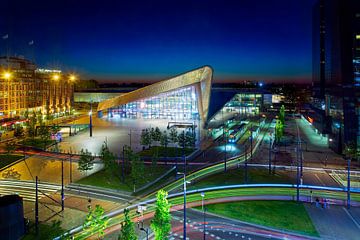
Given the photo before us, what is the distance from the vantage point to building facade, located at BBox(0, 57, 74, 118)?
72312 millimetres

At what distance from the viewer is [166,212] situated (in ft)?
53.5

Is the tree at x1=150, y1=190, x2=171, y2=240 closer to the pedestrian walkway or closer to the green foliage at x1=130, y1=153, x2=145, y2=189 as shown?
the pedestrian walkway

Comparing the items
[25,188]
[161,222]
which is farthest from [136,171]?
[161,222]

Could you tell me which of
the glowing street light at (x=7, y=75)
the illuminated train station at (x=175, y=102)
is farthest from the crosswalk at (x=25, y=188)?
the glowing street light at (x=7, y=75)

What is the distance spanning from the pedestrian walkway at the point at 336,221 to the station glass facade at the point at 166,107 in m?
51.8

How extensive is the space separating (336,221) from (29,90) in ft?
259

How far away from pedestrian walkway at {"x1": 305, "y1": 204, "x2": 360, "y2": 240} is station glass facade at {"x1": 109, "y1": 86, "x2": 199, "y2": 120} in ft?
170

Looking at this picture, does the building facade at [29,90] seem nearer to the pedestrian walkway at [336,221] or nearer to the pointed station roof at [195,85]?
the pointed station roof at [195,85]

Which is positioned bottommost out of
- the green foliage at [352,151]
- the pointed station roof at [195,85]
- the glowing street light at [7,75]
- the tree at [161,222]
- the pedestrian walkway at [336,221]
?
the pedestrian walkway at [336,221]

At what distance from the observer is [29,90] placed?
3182 inches

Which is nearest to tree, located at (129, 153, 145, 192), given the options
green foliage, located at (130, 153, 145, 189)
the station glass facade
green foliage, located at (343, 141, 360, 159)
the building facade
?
green foliage, located at (130, 153, 145, 189)

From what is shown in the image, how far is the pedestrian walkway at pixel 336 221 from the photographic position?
2027cm

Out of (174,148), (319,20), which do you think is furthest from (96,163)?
(319,20)

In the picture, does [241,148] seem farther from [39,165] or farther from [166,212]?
[166,212]
